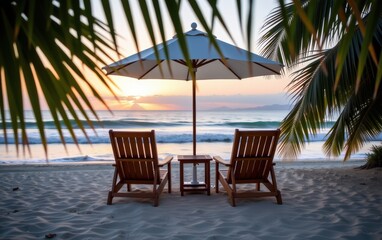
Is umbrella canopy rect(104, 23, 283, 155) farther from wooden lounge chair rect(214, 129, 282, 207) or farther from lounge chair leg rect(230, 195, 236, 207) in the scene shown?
lounge chair leg rect(230, 195, 236, 207)

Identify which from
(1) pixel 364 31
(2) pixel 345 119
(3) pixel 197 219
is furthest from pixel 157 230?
(2) pixel 345 119

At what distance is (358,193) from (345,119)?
4.50 ft

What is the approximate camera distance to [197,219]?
140 inches

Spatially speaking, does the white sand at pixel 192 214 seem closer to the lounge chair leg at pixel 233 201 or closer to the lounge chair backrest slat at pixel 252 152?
the lounge chair leg at pixel 233 201

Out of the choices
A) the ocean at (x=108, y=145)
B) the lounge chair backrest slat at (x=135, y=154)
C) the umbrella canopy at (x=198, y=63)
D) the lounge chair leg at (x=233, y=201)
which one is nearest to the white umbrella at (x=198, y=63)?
the umbrella canopy at (x=198, y=63)

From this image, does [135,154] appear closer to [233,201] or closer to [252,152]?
[233,201]

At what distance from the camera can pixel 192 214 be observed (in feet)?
12.2

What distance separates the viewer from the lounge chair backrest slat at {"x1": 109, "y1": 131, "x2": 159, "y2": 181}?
396 centimetres

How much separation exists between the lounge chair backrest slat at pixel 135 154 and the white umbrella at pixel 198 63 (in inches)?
28.0

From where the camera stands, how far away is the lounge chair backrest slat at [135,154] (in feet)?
13.0

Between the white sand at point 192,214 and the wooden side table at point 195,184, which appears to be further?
the wooden side table at point 195,184

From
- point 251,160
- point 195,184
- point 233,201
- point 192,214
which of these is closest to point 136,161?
point 192,214

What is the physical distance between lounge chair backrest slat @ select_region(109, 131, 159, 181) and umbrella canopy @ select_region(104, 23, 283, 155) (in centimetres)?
72

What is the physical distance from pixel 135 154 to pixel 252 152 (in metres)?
1.35
